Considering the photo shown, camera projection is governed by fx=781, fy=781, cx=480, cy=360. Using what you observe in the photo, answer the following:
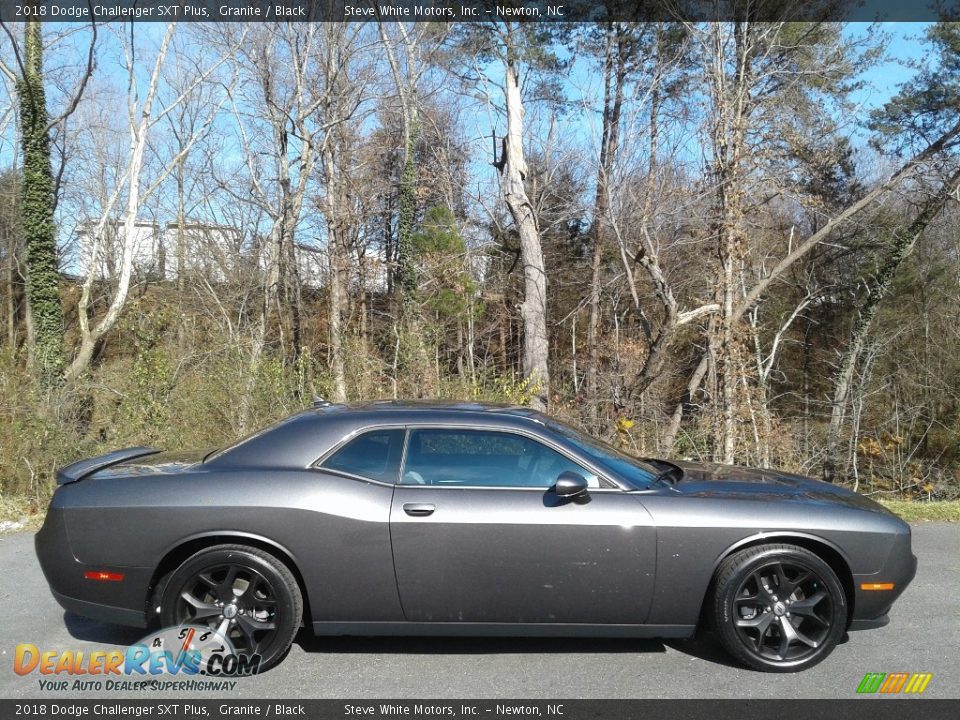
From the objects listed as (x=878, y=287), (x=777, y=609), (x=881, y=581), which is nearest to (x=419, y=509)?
(x=777, y=609)

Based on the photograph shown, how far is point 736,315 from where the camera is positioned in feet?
44.3

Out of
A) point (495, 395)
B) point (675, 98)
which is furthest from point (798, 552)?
point (675, 98)

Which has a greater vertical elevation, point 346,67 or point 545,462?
point 346,67

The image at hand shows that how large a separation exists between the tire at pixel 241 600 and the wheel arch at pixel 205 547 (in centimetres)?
5

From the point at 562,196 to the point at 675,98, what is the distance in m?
7.16

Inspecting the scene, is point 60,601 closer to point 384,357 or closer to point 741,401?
point 384,357

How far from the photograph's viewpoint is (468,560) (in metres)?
4.01

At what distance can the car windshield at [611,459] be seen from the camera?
4.36 m

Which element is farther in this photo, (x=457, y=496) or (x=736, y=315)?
(x=736, y=315)

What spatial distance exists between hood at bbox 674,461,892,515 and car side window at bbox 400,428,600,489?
690 millimetres

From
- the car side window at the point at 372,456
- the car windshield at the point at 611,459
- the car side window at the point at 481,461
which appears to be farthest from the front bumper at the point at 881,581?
the car side window at the point at 372,456

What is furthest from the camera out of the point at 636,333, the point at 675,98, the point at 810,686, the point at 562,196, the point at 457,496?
the point at 636,333

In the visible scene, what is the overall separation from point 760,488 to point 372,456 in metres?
2.22

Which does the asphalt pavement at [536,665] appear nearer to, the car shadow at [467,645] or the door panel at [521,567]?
the car shadow at [467,645]
